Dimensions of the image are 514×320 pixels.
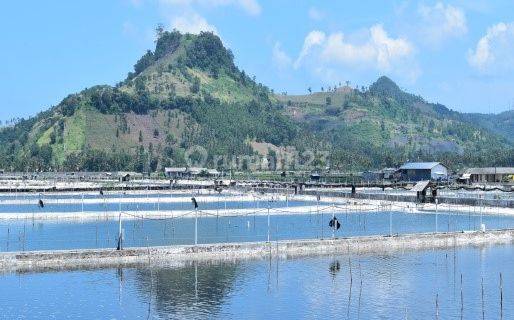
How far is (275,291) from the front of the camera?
4803cm

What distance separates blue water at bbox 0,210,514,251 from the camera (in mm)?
73312

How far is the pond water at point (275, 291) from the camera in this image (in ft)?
140

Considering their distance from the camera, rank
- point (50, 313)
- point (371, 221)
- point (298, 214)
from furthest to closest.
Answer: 1. point (298, 214)
2. point (371, 221)
3. point (50, 313)

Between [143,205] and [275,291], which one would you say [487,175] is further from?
[275,291]

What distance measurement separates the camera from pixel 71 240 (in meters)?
73.5

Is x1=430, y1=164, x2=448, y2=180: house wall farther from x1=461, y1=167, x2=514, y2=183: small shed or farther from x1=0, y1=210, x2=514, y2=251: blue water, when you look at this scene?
x1=0, y1=210, x2=514, y2=251: blue water

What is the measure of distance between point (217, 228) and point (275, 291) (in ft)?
Answer: 133

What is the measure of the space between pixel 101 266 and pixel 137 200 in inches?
3019

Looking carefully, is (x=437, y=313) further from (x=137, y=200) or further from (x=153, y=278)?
(x=137, y=200)

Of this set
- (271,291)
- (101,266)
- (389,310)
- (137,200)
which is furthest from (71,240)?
(137,200)

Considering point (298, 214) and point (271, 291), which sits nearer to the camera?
point (271, 291)

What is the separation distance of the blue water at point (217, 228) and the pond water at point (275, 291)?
1455cm

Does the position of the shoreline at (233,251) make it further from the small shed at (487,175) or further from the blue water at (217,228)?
the small shed at (487,175)

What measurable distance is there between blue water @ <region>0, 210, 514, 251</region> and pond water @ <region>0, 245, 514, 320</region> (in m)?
14.6
